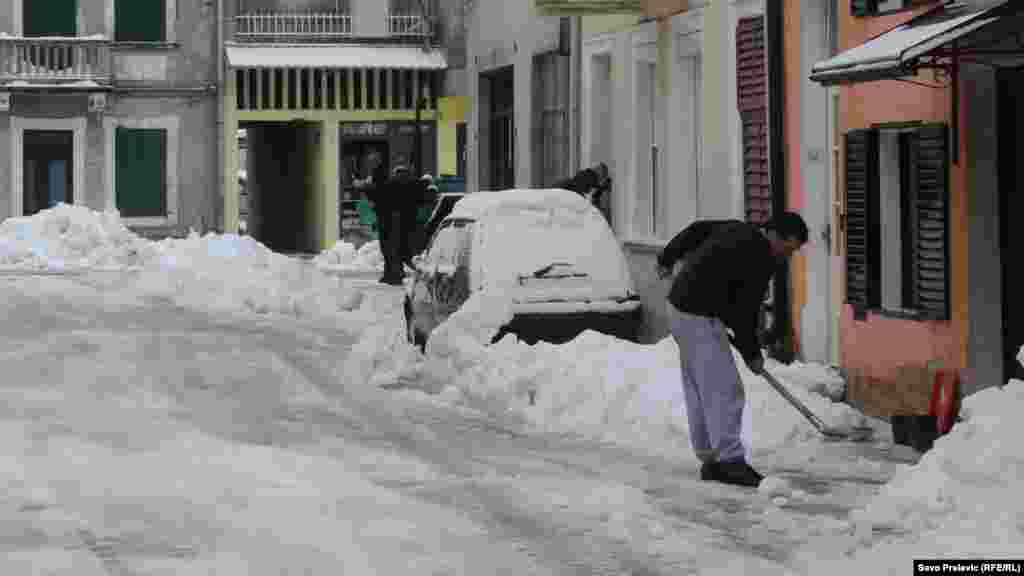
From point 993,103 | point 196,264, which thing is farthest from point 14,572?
point 196,264

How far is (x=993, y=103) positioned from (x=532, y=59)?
17.9 metres

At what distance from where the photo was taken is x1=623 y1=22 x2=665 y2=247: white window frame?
82.7 ft

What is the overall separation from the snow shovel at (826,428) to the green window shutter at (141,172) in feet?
110

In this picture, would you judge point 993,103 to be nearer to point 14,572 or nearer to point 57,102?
point 14,572

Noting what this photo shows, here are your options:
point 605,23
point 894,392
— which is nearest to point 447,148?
point 605,23

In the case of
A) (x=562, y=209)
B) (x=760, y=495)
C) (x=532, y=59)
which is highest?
(x=532, y=59)

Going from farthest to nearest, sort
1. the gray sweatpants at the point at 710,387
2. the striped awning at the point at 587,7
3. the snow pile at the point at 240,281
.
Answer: the snow pile at the point at 240,281
the striped awning at the point at 587,7
the gray sweatpants at the point at 710,387

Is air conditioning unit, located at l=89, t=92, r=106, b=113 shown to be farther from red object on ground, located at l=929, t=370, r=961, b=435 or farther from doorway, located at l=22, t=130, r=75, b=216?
red object on ground, located at l=929, t=370, r=961, b=435

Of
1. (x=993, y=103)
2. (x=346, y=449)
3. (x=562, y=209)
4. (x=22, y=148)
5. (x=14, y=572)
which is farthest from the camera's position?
(x=22, y=148)

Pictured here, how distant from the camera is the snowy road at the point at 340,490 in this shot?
32.0 ft

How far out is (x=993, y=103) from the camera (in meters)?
14.9

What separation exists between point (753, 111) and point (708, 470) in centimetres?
860

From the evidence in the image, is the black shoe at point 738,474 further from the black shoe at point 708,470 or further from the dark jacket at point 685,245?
the dark jacket at point 685,245

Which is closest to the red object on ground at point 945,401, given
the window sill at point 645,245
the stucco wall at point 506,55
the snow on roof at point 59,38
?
the window sill at point 645,245
